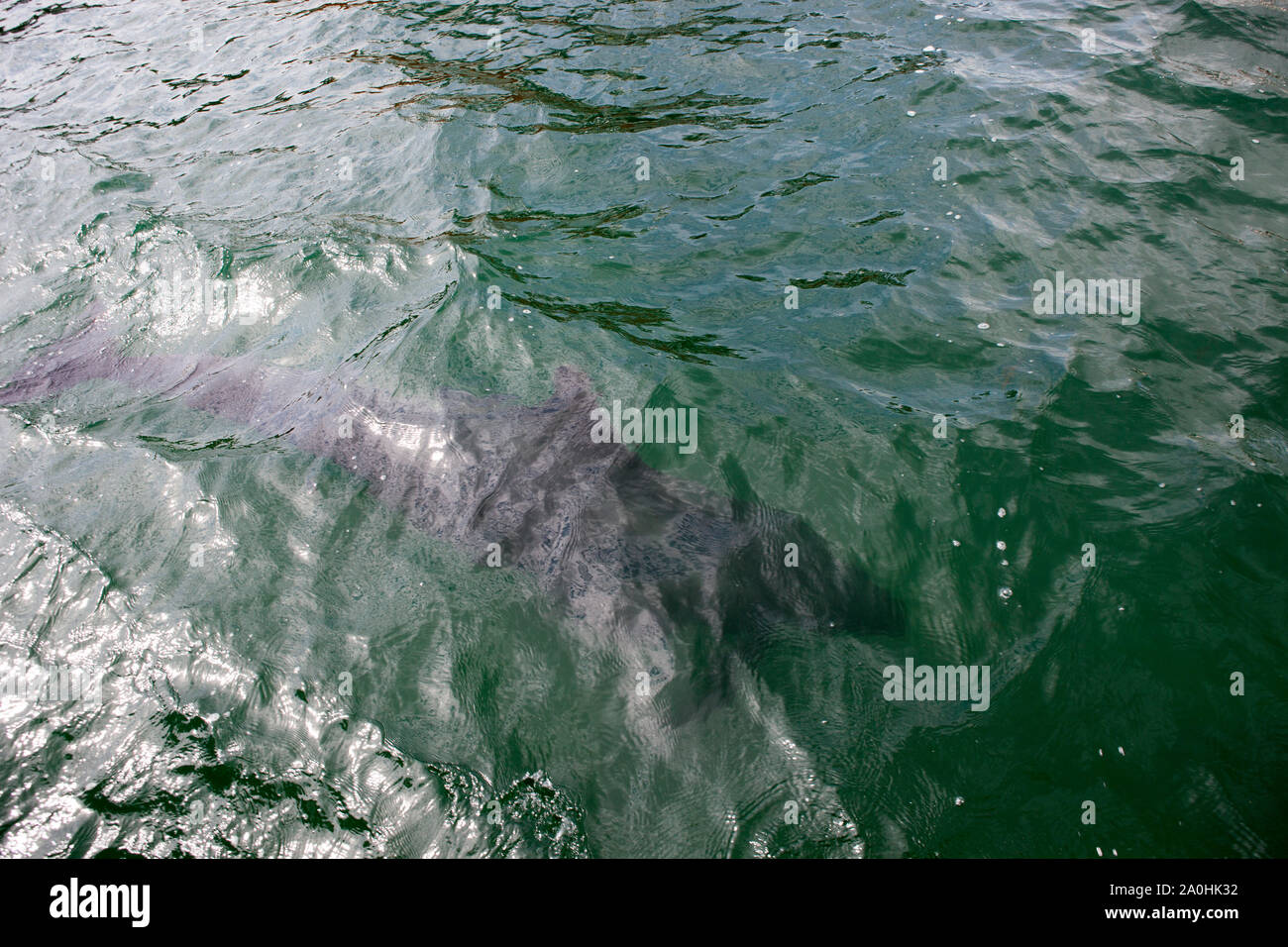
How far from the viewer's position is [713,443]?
5.06 metres

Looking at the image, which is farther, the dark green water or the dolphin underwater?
the dolphin underwater

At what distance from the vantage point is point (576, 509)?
15.0 ft

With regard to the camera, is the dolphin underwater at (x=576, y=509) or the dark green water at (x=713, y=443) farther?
the dolphin underwater at (x=576, y=509)

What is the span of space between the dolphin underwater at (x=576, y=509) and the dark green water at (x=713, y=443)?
0.13 metres

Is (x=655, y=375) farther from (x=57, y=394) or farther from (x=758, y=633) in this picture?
(x=57, y=394)

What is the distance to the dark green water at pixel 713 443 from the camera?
3381 mm

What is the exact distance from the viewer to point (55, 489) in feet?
16.7

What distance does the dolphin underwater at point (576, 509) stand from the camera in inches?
161

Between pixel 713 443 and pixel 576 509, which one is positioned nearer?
pixel 576 509

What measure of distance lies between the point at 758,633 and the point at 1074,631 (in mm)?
1652

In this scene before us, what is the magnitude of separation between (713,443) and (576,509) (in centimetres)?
112

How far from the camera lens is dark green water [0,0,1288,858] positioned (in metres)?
3.38

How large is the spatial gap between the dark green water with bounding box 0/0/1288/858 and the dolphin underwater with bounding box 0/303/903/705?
0.42 feet

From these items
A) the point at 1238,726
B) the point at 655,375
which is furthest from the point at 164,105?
the point at 1238,726
